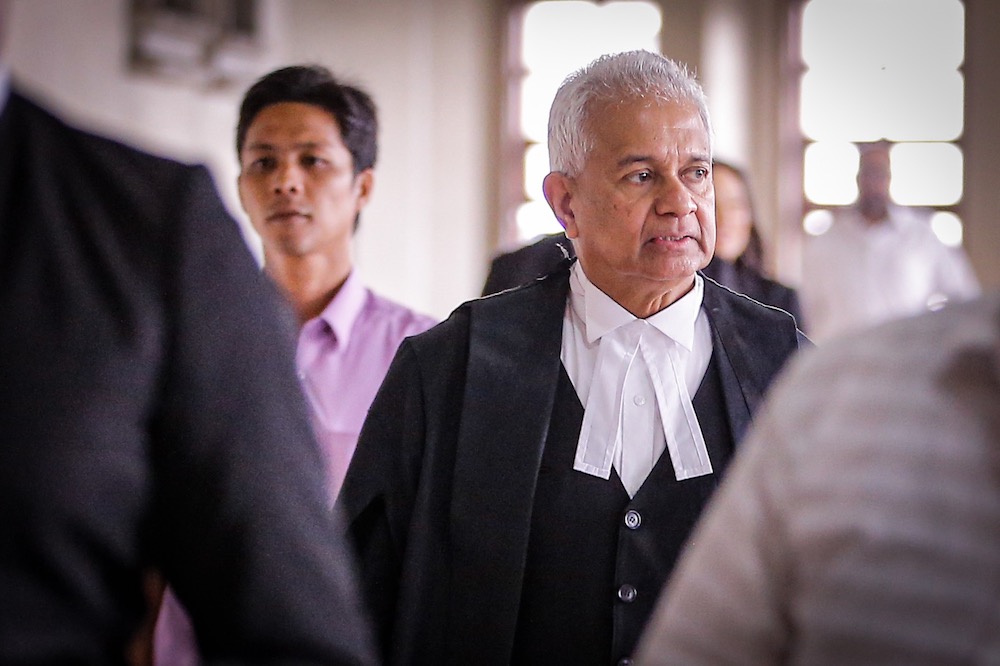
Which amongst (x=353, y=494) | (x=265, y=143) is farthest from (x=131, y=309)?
(x=265, y=143)

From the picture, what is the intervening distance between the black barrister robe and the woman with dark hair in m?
1.43

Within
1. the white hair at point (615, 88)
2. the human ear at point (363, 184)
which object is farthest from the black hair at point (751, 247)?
the white hair at point (615, 88)

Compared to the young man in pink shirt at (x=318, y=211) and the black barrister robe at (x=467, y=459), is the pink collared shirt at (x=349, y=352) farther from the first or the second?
the black barrister robe at (x=467, y=459)

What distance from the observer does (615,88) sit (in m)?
2.43

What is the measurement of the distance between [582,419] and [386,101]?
880 centimetres

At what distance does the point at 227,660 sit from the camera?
1.17 metres

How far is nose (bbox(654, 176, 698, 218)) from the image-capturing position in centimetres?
241

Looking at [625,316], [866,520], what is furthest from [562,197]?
[866,520]

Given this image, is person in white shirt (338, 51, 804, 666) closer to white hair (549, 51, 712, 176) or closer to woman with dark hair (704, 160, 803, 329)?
white hair (549, 51, 712, 176)

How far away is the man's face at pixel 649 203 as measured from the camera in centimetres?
240

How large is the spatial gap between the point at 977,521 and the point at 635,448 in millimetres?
1122

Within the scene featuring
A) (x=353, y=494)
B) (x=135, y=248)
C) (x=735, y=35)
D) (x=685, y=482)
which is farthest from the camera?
(x=735, y=35)

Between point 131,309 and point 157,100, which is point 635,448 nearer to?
point 131,309

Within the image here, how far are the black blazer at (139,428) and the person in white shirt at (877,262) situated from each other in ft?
24.6
